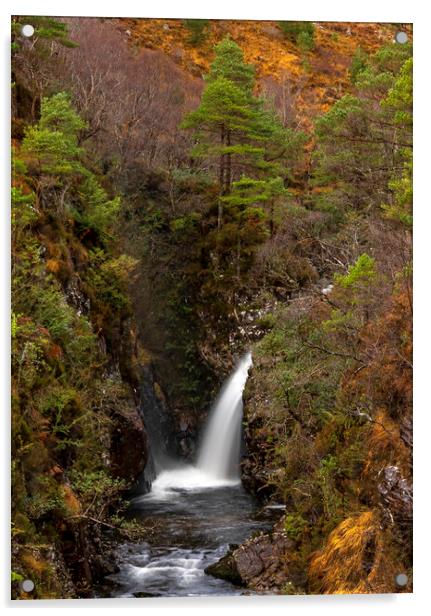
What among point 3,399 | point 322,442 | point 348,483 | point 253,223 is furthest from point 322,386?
point 3,399

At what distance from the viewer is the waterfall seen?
9734mm

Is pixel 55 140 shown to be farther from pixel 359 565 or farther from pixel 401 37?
pixel 359 565

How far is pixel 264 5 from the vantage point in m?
6.81

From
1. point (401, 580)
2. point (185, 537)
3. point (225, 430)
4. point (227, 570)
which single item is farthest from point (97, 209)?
point (401, 580)

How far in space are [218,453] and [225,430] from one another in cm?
49

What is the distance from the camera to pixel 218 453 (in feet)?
33.5

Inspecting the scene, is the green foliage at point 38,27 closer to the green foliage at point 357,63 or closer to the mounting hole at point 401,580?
the green foliage at point 357,63

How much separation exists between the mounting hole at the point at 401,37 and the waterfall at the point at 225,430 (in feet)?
14.9

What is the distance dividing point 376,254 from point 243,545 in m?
3.20

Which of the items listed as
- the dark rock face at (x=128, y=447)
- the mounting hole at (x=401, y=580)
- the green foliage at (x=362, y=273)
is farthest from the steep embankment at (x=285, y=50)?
the mounting hole at (x=401, y=580)

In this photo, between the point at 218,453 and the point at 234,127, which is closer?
the point at 234,127

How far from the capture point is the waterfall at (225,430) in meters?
9.73

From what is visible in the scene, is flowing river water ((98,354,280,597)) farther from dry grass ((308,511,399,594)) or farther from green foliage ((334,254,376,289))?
green foliage ((334,254,376,289))

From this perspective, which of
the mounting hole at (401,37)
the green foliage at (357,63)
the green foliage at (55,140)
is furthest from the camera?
the green foliage at (357,63)
